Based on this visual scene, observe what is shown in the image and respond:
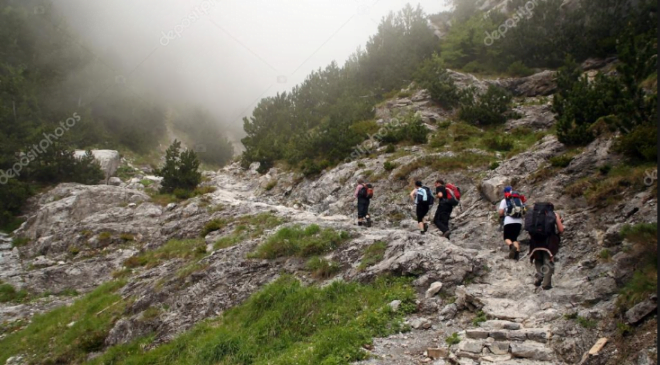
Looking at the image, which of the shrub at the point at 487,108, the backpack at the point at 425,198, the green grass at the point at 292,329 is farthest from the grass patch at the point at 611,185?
the shrub at the point at 487,108

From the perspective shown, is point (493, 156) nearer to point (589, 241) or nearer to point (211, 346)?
point (589, 241)

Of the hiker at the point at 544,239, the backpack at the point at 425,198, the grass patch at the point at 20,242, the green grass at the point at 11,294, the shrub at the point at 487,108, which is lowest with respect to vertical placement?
the hiker at the point at 544,239

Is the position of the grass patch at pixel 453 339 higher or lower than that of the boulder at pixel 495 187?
lower

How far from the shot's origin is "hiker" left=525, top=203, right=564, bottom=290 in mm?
7113

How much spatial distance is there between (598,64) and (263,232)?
23.6 meters

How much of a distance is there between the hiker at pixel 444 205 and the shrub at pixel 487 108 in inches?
508

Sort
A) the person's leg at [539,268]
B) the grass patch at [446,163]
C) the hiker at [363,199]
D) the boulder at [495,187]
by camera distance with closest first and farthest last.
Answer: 1. the person's leg at [539,268]
2. the boulder at [495,187]
3. the hiker at [363,199]
4. the grass patch at [446,163]

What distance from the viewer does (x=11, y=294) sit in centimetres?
1557

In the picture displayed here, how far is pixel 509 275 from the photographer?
8391 mm

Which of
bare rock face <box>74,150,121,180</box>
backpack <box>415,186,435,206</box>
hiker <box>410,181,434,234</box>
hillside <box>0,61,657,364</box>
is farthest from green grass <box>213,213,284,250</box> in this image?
bare rock face <box>74,150,121,180</box>

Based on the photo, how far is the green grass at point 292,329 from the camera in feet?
22.0

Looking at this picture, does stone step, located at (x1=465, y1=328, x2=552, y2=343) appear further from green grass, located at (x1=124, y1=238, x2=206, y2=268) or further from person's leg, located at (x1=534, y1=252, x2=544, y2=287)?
green grass, located at (x1=124, y1=238, x2=206, y2=268)

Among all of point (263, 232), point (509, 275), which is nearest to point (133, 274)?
point (263, 232)

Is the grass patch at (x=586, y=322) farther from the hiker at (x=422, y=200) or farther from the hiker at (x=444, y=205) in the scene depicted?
the hiker at (x=422, y=200)
